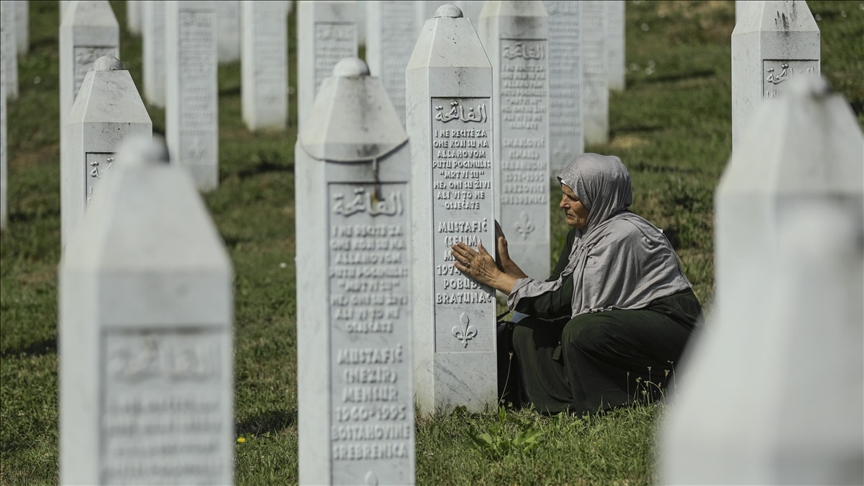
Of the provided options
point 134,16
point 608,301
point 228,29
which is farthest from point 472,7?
point 134,16

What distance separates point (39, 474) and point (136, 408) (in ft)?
11.0

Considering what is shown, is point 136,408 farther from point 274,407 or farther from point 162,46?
point 162,46

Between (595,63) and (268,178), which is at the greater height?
(595,63)

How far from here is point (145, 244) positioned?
10.5ft

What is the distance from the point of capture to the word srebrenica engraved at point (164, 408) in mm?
3271

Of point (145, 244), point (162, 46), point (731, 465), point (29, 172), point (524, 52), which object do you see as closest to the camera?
point (731, 465)

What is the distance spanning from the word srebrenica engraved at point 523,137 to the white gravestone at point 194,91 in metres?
5.68

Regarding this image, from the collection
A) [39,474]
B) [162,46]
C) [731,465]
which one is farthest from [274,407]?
Answer: [162,46]

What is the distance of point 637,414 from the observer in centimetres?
611

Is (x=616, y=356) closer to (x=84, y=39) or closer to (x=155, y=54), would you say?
(x=84, y=39)

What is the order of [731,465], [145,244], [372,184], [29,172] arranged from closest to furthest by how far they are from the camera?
[731,465], [145,244], [372,184], [29,172]

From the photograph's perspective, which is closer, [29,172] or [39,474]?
[39,474]

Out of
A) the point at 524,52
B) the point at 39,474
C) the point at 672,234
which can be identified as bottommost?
the point at 39,474

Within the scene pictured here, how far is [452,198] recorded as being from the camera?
673 centimetres
